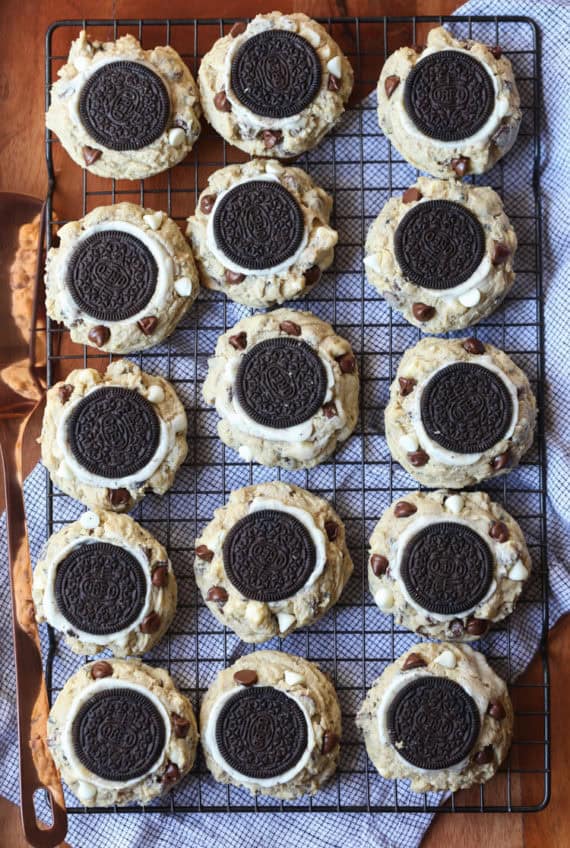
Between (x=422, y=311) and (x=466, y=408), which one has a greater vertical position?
(x=422, y=311)

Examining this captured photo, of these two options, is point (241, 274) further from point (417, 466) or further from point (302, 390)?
point (417, 466)

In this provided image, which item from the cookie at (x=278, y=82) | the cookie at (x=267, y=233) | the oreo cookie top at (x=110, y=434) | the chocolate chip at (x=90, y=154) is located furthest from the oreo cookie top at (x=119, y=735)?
the cookie at (x=278, y=82)

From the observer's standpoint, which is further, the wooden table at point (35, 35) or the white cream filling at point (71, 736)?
the wooden table at point (35, 35)

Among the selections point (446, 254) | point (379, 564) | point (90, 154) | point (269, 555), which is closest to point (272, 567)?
point (269, 555)

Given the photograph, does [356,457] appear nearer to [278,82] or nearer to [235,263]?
[235,263]

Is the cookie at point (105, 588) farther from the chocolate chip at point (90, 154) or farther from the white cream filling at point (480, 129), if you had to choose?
the white cream filling at point (480, 129)

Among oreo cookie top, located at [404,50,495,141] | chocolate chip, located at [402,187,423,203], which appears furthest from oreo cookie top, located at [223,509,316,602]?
oreo cookie top, located at [404,50,495,141]
